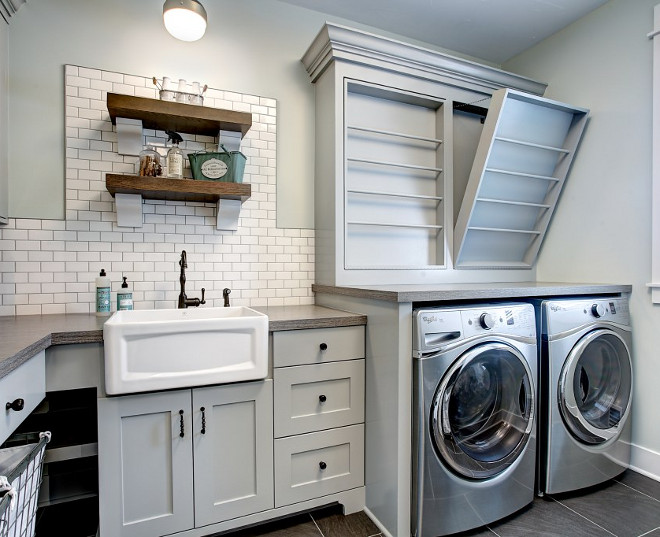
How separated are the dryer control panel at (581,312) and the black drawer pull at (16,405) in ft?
7.07

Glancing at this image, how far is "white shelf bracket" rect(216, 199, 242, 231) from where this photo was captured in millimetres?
2238

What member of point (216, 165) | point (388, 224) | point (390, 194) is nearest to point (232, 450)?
point (216, 165)

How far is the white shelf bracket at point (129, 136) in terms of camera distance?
81.1 inches

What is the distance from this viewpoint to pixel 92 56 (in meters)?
2.12

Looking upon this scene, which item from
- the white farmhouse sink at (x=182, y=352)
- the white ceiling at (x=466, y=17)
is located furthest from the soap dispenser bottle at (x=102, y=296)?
the white ceiling at (x=466, y=17)

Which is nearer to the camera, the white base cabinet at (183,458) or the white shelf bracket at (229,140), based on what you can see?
the white base cabinet at (183,458)

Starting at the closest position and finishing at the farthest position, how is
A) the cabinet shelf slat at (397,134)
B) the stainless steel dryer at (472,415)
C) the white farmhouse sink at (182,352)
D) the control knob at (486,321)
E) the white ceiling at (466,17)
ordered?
the white farmhouse sink at (182,352), the stainless steel dryer at (472,415), the control knob at (486,321), the cabinet shelf slat at (397,134), the white ceiling at (466,17)

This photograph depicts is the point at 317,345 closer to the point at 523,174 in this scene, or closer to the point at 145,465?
the point at 145,465

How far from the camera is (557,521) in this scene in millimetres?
1866

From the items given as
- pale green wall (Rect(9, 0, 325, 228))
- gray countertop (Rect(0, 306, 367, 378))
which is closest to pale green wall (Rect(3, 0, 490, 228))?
pale green wall (Rect(9, 0, 325, 228))

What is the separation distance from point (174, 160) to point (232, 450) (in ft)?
4.69

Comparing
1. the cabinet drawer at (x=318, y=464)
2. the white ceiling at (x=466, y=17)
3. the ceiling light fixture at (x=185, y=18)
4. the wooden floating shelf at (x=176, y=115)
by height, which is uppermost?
the white ceiling at (x=466, y=17)

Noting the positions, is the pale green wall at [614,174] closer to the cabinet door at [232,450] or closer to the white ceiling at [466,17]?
the white ceiling at [466,17]

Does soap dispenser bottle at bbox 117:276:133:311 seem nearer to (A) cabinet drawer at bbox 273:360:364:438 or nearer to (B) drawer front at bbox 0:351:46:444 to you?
(B) drawer front at bbox 0:351:46:444
